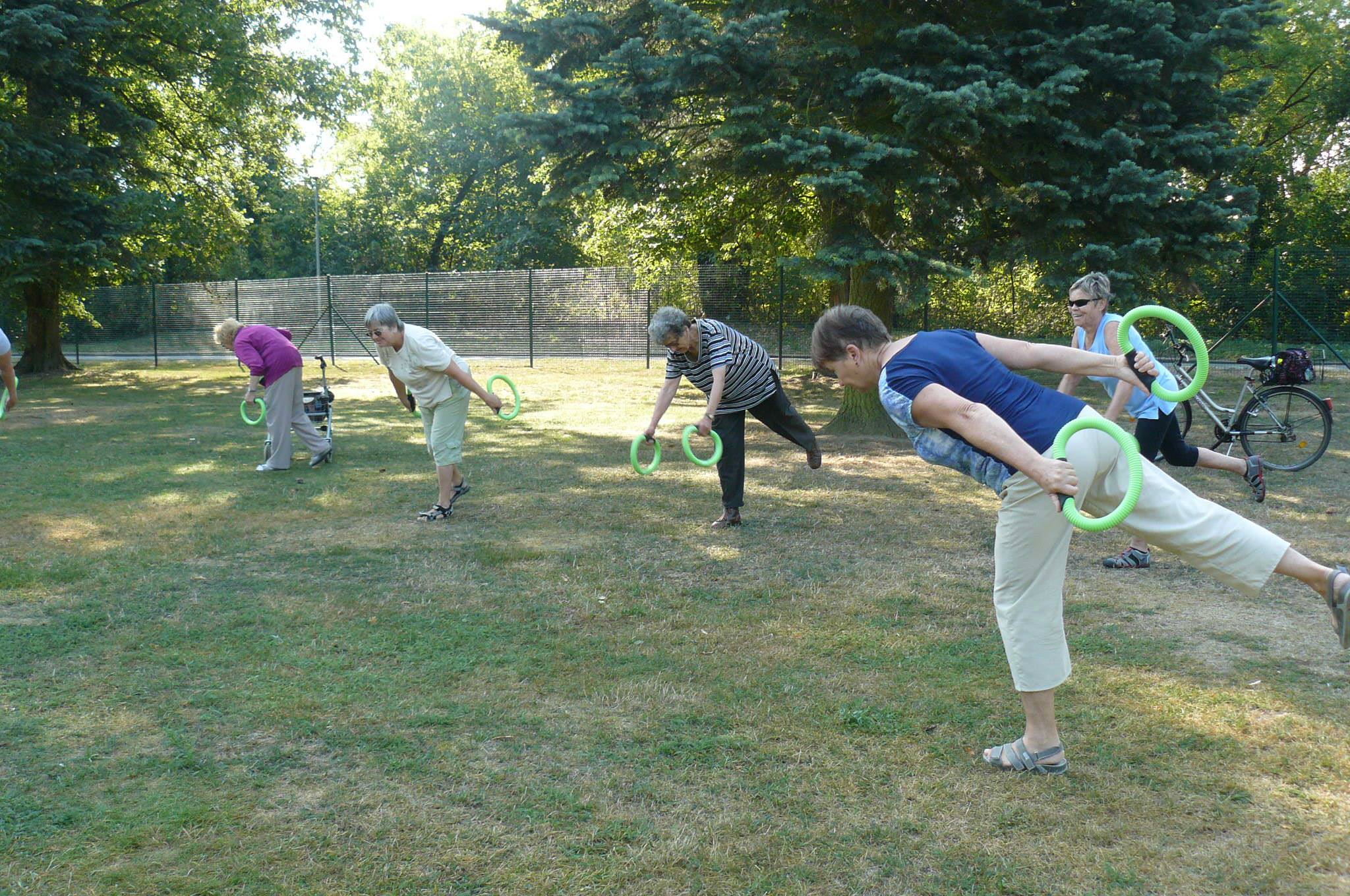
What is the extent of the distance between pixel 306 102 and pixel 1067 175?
65.1 ft

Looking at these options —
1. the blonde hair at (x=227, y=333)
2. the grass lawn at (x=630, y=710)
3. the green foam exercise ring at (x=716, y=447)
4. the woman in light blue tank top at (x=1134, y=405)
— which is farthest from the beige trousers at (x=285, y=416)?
the woman in light blue tank top at (x=1134, y=405)

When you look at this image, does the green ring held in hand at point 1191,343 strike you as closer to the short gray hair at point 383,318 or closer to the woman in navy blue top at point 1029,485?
the woman in navy blue top at point 1029,485

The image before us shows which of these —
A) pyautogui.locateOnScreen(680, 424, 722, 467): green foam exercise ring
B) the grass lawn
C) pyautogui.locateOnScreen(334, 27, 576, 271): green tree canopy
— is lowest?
the grass lawn

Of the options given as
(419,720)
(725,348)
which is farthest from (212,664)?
(725,348)

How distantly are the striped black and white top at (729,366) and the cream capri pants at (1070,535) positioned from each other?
4154 millimetres

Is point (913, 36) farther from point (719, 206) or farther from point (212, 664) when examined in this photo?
point (212, 664)

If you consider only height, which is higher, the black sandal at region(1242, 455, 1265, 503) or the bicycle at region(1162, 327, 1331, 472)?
the bicycle at region(1162, 327, 1331, 472)

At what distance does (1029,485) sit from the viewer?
389cm

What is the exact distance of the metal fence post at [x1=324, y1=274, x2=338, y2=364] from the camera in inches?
1136

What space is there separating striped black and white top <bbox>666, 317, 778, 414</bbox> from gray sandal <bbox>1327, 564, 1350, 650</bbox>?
484cm

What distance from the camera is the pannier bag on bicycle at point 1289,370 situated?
35.6 feet

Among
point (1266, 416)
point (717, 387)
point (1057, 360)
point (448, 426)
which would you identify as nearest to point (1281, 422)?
point (1266, 416)

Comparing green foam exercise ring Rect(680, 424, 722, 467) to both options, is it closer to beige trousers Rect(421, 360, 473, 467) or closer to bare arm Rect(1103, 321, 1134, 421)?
beige trousers Rect(421, 360, 473, 467)

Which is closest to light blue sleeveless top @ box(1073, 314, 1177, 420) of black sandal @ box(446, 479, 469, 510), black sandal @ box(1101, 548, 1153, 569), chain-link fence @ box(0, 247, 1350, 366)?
black sandal @ box(1101, 548, 1153, 569)
